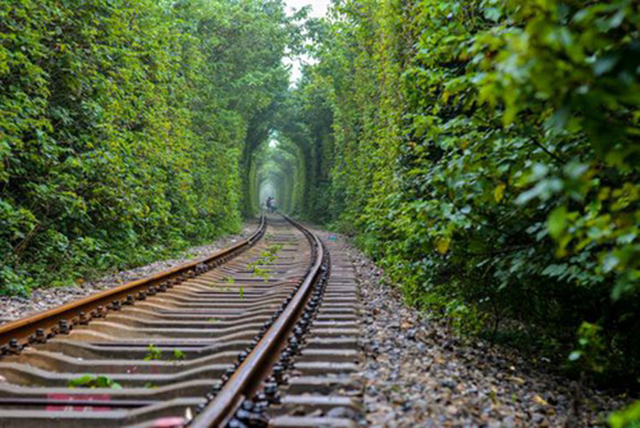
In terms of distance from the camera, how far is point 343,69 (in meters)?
19.2

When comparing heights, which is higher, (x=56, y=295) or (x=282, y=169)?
(x=282, y=169)

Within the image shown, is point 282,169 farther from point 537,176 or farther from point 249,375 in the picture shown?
point 537,176

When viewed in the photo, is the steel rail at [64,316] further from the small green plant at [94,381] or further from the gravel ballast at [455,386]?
the gravel ballast at [455,386]

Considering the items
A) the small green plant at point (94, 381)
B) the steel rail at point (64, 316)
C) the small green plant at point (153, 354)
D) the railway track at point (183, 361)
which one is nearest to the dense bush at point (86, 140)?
the steel rail at point (64, 316)

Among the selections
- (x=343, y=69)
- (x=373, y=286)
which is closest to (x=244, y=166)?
(x=343, y=69)

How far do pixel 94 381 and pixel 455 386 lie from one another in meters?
2.27

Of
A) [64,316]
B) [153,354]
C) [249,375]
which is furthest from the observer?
[64,316]

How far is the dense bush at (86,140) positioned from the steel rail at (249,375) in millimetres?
3465

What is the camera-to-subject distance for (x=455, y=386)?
293 cm

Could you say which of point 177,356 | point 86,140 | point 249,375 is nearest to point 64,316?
point 177,356

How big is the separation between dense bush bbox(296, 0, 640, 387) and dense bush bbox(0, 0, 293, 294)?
4644mm

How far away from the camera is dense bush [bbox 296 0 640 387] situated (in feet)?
4.55

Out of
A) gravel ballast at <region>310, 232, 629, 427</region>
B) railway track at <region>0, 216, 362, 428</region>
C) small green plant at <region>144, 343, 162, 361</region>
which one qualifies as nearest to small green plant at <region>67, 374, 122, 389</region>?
railway track at <region>0, 216, 362, 428</region>

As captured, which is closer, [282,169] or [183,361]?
[183,361]
